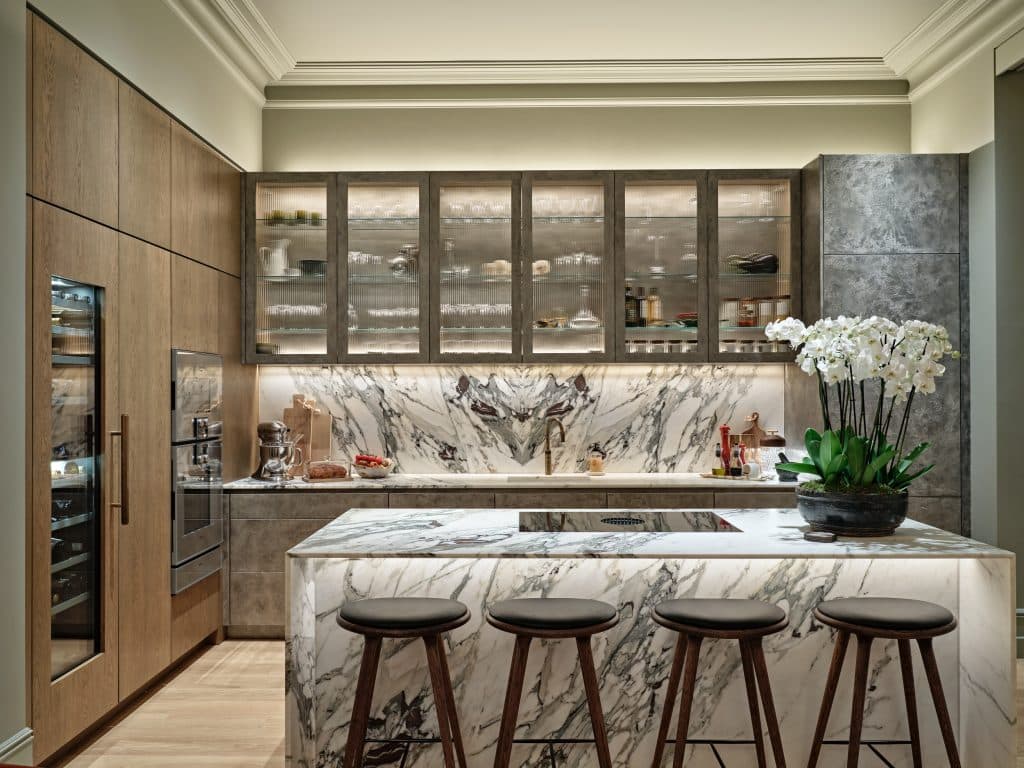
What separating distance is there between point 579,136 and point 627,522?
3004 millimetres

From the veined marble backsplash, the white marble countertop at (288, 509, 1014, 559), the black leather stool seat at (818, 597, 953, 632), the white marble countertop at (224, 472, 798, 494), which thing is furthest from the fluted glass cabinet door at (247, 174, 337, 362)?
the black leather stool seat at (818, 597, 953, 632)

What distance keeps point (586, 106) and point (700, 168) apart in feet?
2.65

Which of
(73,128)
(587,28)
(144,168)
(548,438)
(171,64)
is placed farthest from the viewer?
(548,438)

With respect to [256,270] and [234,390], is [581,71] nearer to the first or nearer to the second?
[256,270]

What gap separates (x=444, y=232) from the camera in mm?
4953

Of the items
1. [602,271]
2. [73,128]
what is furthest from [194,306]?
[602,271]

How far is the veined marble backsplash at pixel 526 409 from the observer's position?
524 cm

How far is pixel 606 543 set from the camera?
8.73 feet

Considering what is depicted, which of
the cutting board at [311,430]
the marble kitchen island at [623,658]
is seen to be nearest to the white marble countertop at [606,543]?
the marble kitchen island at [623,658]

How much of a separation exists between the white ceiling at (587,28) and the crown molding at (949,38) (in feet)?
0.28

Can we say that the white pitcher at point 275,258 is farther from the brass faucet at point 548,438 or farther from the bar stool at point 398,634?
the bar stool at point 398,634

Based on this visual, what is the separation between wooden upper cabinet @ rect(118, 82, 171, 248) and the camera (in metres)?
3.39

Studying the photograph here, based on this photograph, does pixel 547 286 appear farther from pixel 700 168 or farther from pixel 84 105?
pixel 84 105

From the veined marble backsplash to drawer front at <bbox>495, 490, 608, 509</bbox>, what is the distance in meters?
0.67
